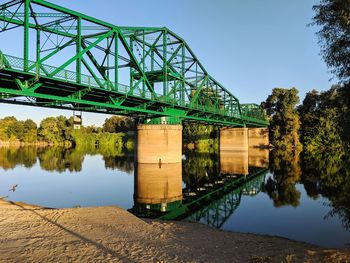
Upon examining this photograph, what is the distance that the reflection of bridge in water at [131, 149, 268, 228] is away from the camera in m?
24.3

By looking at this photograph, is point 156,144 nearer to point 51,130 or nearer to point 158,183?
point 158,183

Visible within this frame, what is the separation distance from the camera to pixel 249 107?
11900 centimetres

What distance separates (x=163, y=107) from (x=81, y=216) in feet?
129

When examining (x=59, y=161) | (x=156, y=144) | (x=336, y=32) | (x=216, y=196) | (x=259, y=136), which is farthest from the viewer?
(x=259, y=136)

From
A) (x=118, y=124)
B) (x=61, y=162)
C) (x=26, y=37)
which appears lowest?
(x=61, y=162)

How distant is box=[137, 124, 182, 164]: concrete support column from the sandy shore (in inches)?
1426

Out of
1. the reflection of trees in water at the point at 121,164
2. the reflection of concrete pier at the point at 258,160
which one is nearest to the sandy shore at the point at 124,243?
the reflection of trees in water at the point at 121,164

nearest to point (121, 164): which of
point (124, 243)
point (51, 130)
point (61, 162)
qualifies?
point (61, 162)

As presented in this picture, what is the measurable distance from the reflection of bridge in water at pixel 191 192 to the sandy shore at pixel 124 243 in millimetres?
6142

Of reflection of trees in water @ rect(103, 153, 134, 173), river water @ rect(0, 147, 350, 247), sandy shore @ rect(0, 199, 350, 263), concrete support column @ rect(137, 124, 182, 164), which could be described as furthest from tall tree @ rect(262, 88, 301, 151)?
sandy shore @ rect(0, 199, 350, 263)

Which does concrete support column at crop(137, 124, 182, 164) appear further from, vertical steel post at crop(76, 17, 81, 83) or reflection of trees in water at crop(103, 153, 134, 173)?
vertical steel post at crop(76, 17, 81, 83)

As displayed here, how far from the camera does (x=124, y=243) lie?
40.7ft

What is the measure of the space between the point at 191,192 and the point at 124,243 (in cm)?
2264

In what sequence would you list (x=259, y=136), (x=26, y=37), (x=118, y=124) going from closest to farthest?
(x=26, y=37), (x=259, y=136), (x=118, y=124)
